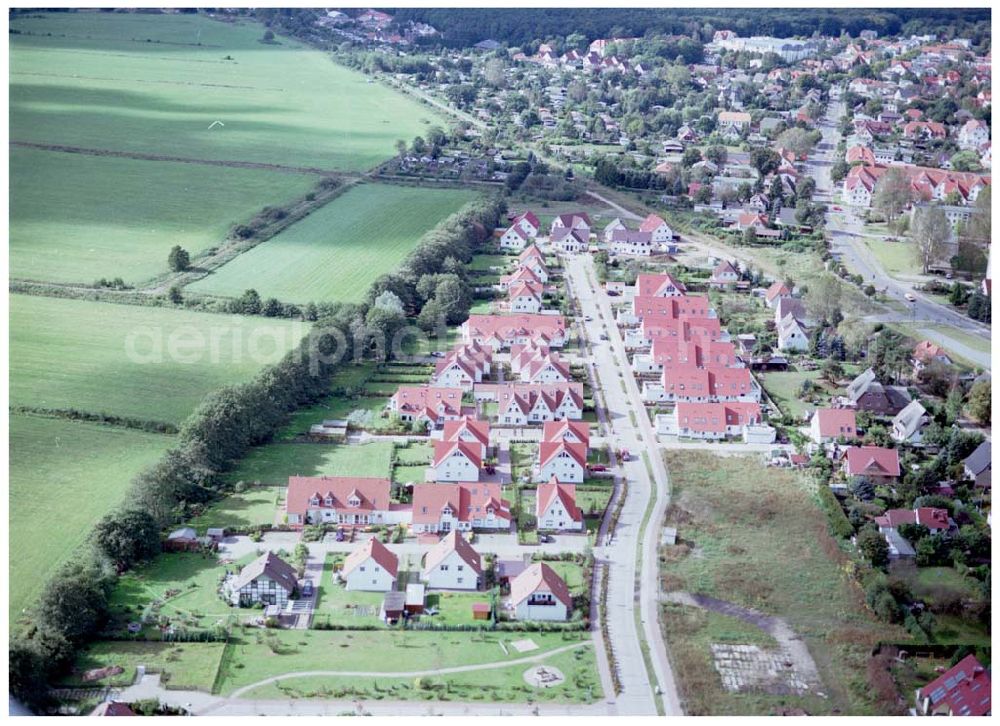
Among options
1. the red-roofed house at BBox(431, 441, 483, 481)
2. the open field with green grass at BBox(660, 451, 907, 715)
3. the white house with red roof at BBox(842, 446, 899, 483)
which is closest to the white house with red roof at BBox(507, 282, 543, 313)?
the open field with green grass at BBox(660, 451, 907, 715)

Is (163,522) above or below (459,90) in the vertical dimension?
below

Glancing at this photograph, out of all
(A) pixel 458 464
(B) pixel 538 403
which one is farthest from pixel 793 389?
(A) pixel 458 464

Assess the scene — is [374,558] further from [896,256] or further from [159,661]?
[896,256]

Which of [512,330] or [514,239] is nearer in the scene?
[512,330]

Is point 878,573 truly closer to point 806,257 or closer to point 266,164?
point 806,257

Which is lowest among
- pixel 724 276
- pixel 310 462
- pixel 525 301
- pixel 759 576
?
pixel 759 576
